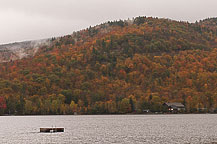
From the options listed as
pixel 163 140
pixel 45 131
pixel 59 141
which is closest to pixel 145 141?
pixel 163 140

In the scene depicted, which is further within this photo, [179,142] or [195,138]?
[195,138]

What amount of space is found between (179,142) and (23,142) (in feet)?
117

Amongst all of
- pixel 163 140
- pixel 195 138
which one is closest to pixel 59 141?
pixel 163 140

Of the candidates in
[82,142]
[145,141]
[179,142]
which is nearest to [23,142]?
[82,142]

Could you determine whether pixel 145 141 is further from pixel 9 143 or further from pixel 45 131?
pixel 45 131

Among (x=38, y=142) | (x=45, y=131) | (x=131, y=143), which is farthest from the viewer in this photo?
(x=45, y=131)

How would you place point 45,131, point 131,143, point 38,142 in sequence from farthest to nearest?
point 45,131
point 38,142
point 131,143

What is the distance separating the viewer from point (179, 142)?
267 feet

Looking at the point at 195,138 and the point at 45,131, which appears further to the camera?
the point at 45,131

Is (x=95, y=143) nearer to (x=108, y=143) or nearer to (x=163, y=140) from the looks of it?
(x=108, y=143)

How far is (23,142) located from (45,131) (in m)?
24.6

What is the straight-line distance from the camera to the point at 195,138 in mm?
88625

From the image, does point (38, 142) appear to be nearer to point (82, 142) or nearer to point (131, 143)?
point (82, 142)

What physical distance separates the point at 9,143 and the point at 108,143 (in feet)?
75.9
